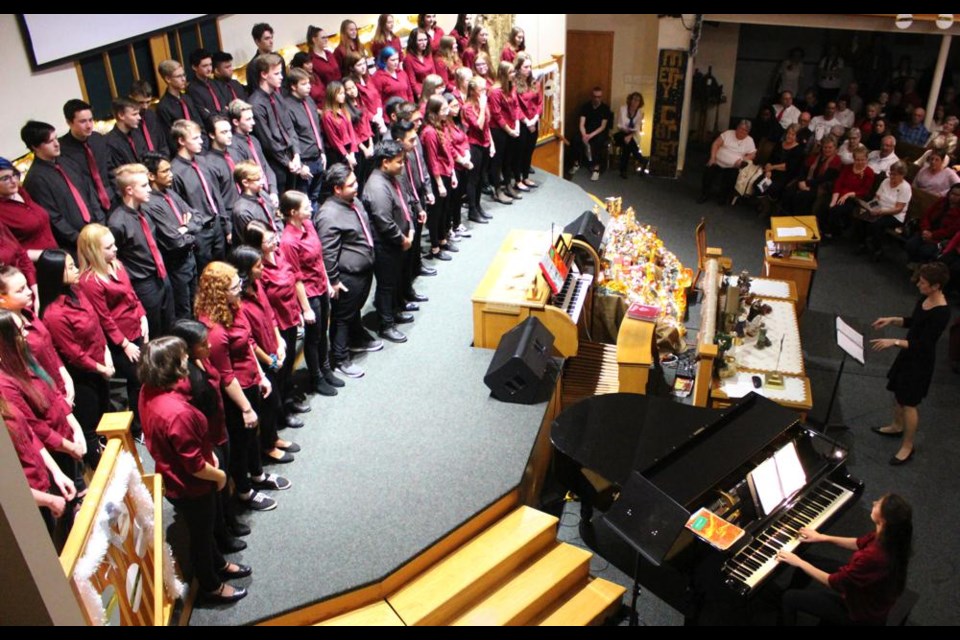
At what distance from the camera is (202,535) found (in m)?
3.94

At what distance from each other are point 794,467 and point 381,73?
199 inches

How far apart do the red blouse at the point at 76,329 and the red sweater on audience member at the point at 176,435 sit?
2.77 feet

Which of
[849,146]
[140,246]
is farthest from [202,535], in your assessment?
[849,146]

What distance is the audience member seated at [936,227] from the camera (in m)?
8.18

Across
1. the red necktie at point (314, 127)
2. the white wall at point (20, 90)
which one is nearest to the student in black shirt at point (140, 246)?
the white wall at point (20, 90)

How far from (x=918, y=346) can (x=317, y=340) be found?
3941mm

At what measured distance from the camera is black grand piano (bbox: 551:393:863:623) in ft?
14.2

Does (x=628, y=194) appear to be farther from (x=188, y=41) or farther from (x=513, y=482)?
(x=513, y=482)

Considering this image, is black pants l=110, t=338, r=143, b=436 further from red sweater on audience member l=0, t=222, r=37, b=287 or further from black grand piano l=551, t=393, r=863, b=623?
black grand piano l=551, t=393, r=863, b=623

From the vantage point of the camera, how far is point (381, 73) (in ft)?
25.7

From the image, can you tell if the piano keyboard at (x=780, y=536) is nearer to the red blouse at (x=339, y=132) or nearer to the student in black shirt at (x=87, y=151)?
the student in black shirt at (x=87, y=151)

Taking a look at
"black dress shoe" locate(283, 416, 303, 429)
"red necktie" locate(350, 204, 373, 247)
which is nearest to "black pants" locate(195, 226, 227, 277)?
"red necktie" locate(350, 204, 373, 247)

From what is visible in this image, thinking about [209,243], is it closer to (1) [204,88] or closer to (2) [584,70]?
(1) [204,88]

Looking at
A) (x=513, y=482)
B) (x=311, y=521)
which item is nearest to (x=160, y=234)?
(x=311, y=521)
